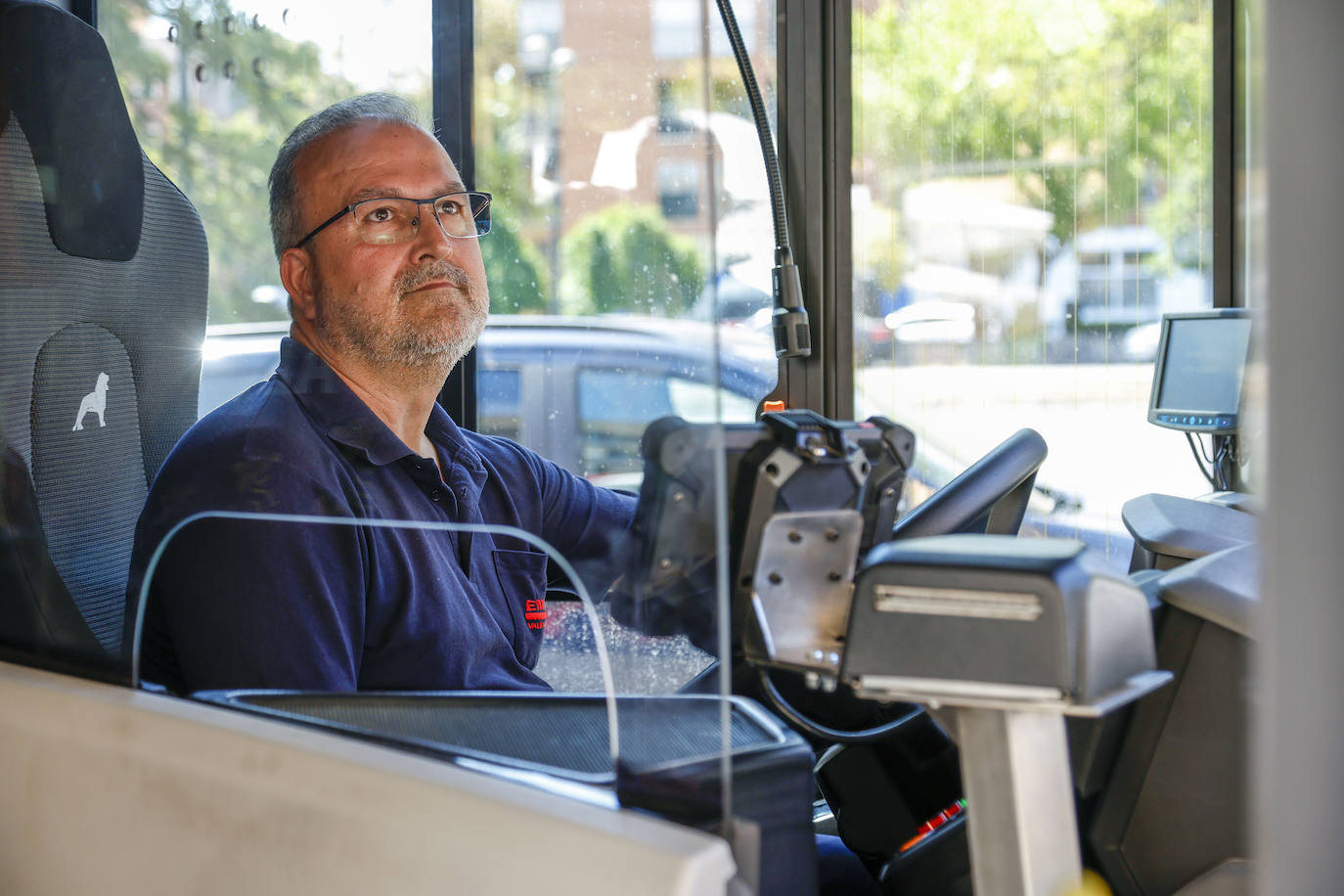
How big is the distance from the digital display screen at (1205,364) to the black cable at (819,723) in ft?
4.11

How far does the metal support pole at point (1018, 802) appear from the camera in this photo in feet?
2.33

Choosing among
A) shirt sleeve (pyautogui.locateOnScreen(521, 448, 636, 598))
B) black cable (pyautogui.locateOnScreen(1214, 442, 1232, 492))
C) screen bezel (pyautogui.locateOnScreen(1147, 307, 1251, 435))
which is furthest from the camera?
black cable (pyautogui.locateOnScreen(1214, 442, 1232, 492))

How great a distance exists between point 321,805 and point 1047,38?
2.31 m

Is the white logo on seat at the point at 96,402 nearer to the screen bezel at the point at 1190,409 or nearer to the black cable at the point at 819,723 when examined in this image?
the black cable at the point at 819,723

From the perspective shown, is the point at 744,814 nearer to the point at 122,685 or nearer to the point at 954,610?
the point at 954,610

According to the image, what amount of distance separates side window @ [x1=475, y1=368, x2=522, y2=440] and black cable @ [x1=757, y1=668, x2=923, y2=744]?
393 millimetres

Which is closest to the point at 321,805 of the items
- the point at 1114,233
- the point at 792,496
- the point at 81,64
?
the point at 792,496

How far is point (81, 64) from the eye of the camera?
1.24m

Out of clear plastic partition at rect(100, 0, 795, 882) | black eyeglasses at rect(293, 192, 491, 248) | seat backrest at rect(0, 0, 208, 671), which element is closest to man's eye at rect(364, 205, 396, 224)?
black eyeglasses at rect(293, 192, 491, 248)

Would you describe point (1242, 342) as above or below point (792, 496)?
above

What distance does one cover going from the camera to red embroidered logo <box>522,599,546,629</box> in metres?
1.09

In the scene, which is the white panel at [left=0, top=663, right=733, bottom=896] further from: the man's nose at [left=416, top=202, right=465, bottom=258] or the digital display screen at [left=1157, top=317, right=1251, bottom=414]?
the digital display screen at [left=1157, top=317, right=1251, bottom=414]

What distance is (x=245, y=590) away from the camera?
3.61 feet

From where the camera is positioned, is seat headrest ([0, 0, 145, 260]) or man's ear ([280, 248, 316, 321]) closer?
seat headrest ([0, 0, 145, 260])
